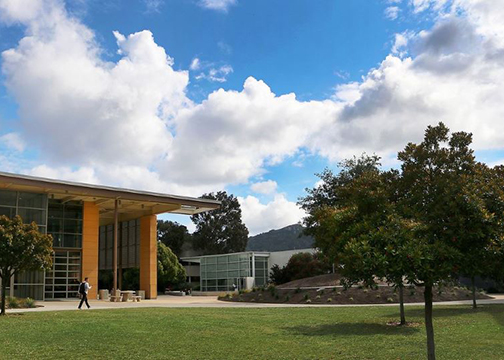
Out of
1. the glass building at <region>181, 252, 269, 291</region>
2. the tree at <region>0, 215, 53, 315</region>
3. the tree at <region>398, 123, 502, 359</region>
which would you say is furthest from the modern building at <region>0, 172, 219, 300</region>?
the tree at <region>398, 123, 502, 359</region>

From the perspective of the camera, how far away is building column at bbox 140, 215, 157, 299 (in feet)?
137

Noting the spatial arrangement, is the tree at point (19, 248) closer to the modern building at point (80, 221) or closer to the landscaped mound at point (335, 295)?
the modern building at point (80, 221)

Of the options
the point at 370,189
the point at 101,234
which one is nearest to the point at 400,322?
the point at 370,189

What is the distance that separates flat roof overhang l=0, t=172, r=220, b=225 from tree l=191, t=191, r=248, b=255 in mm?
40629

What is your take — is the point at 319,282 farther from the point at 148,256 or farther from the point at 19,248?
the point at 19,248

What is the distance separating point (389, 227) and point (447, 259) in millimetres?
886

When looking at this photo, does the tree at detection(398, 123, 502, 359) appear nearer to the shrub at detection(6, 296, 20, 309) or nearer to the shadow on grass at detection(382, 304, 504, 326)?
the shadow on grass at detection(382, 304, 504, 326)

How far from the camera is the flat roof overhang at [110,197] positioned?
106ft

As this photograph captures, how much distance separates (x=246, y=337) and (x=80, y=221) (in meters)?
27.6

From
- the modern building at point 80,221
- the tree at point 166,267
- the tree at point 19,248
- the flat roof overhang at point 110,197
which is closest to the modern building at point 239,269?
the tree at point 166,267

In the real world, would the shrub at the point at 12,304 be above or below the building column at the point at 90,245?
below

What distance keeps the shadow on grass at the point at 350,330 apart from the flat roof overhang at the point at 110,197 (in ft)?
73.1

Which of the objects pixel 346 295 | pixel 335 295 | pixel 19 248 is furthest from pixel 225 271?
pixel 19 248

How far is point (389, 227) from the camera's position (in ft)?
24.6
